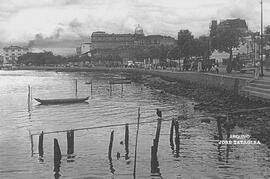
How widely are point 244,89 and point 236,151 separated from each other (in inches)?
1097

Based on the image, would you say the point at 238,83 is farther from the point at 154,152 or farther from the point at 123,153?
the point at 154,152

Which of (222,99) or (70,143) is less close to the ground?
(222,99)

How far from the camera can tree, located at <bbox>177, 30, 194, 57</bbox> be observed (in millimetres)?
115631

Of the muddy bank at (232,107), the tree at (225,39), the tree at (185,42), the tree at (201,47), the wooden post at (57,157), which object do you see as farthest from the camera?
the tree at (201,47)

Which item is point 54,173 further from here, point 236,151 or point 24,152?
point 236,151

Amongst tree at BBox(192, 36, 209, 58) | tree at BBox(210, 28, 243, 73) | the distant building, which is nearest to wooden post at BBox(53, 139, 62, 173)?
tree at BBox(210, 28, 243, 73)

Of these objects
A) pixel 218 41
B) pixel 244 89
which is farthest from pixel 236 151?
pixel 218 41

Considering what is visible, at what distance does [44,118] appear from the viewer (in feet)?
A: 178

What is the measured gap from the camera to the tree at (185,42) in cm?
11563

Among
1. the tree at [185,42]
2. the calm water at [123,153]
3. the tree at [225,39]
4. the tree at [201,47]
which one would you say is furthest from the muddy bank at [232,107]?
the tree at [201,47]

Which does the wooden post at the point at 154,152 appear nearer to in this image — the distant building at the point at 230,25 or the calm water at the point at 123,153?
the calm water at the point at 123,153

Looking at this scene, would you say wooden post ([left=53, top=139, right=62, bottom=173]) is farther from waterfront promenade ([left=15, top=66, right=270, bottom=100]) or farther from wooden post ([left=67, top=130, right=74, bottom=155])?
waterfront promenade ([left=15, top=66, right=270, bottom=100])

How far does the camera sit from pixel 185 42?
11606 centimetres

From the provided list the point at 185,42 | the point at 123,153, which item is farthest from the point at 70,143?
the point at 185,42
